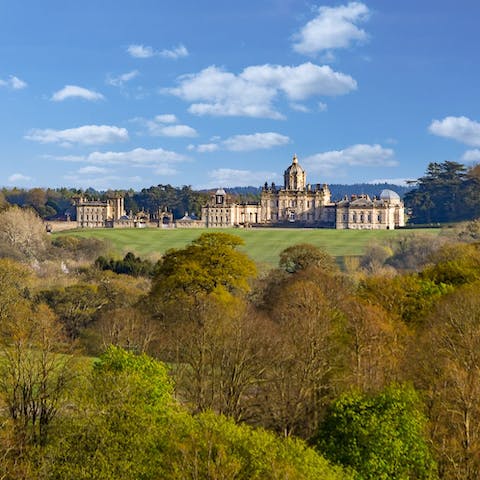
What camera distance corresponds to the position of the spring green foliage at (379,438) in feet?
61.4

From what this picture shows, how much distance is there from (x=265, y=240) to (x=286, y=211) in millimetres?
50066

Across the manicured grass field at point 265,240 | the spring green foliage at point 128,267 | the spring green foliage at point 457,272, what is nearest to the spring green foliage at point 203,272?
the spring green foliage at point 457,272

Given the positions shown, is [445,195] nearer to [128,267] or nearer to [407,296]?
[128,267]

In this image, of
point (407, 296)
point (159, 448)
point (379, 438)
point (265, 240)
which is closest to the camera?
point (159, 448)

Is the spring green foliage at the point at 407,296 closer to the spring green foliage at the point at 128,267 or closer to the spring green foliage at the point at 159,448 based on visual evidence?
the spring green foliage at the point at 159,448

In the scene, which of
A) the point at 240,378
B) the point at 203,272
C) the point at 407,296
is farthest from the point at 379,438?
the point at 203,272

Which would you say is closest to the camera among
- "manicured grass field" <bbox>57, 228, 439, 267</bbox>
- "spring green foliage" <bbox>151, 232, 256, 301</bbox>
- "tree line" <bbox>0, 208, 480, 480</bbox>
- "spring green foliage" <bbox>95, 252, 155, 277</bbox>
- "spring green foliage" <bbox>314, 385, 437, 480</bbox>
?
"tree line" <bbox>0, 208, 480, 480</bbox>

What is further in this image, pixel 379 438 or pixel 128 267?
pixel 128 267

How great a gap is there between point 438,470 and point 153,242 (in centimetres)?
10793

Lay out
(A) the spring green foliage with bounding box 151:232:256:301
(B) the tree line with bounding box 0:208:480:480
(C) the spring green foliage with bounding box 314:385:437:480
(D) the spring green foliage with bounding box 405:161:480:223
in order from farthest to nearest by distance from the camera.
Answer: (D) the spring green foliage with bounding box 405:161:480:223
(A) the spring green foliage with bounding box 151:232:256:301
(C) the spring green foliage with bounding box 314:385:437:480
(B) the tree line with bounding box 0:208:480:480

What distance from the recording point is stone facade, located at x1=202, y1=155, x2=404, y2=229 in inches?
6476

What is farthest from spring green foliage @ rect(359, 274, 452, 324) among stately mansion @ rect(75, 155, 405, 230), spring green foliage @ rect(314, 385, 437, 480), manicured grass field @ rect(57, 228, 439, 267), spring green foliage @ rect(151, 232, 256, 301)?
stately mansion @ rect(75, 155, 405, 230)

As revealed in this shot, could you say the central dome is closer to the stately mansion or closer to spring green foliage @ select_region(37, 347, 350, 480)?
the stately mansion

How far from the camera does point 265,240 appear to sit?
128m
